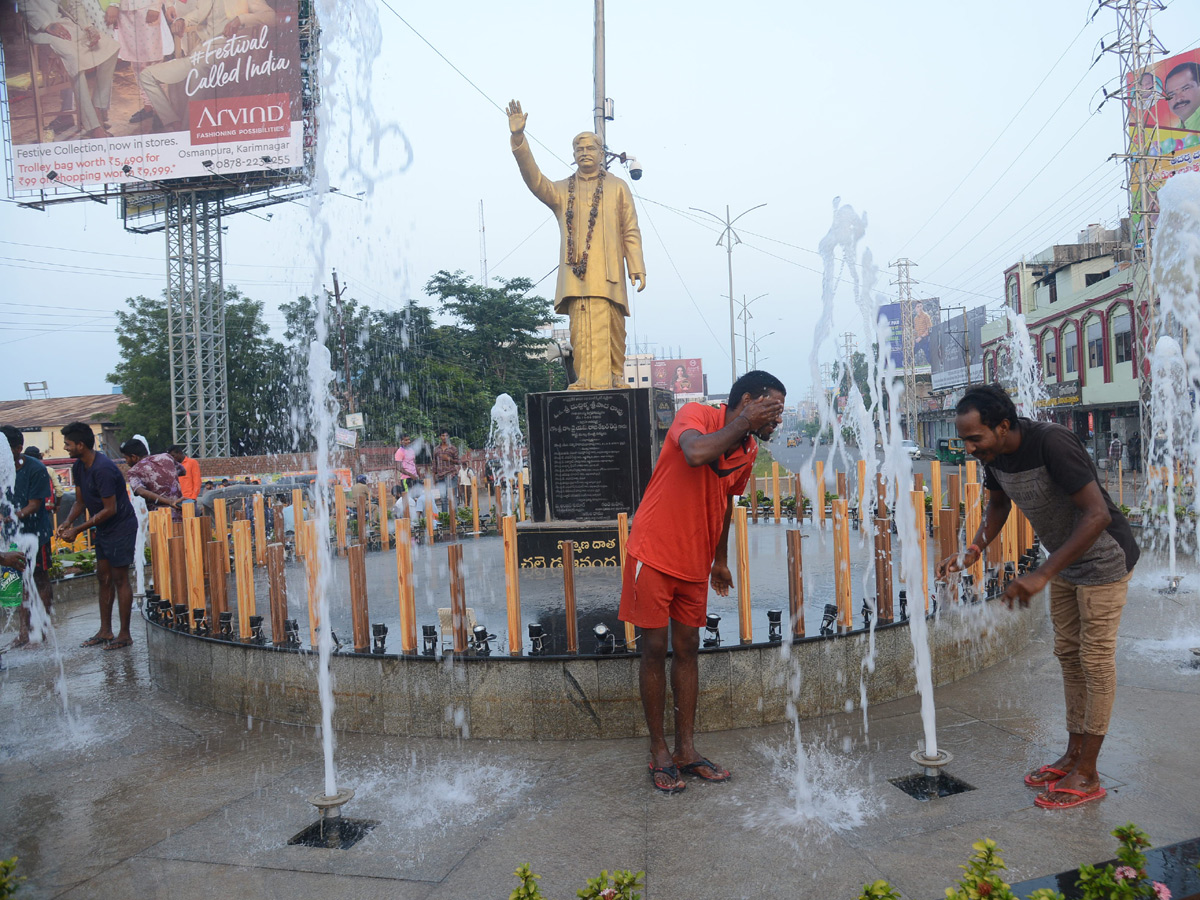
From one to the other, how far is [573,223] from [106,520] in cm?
503

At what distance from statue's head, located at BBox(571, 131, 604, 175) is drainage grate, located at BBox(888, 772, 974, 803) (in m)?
6.60

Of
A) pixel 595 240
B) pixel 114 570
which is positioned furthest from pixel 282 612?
pixel 595 240

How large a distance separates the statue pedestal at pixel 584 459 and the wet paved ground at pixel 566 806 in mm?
3655

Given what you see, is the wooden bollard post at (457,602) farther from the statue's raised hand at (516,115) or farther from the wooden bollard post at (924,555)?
the statue's raised hand at (516,115)

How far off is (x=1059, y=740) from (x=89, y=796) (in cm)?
427

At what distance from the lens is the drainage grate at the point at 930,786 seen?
3135 mm

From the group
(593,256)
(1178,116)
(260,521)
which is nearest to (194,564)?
(260,521)

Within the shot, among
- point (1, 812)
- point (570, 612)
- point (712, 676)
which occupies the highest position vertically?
point (570, 612)

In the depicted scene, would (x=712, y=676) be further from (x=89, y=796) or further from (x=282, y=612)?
(x=89, y=796)

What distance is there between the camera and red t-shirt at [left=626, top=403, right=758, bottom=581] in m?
3.28

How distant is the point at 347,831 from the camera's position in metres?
3.03

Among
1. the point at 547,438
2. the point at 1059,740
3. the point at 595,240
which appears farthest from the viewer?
the point at 595,240

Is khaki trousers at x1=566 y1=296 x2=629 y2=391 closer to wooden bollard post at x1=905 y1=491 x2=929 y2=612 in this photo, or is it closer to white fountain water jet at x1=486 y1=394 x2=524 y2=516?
wooden bollard post at x1=905 y1=491 x2=929 y2=612

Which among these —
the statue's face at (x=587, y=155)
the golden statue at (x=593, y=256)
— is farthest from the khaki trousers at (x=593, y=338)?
the statue's face at (x=587, y=155)
